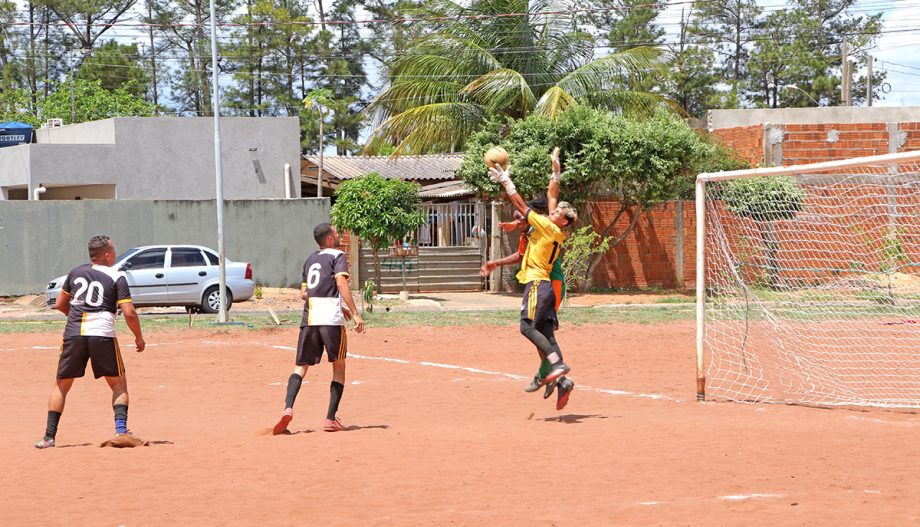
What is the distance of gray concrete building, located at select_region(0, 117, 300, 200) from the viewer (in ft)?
98.0

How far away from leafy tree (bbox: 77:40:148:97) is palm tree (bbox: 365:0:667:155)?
30240 mm

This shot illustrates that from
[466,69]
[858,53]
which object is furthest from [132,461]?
[858,53]

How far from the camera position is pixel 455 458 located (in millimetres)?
7887

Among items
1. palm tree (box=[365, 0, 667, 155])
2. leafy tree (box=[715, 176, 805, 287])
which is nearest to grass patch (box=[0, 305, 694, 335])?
leafy tree (box=[715, 176, 805, 287])

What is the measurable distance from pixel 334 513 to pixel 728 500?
93.9 inches

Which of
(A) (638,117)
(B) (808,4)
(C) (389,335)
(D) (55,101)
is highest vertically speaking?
(B) (808,4)

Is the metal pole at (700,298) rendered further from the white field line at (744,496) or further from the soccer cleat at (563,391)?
the white field line at (744,496)

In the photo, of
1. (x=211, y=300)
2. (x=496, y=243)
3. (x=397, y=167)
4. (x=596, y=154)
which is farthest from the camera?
(x=397, y=167)

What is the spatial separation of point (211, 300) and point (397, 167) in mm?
15027

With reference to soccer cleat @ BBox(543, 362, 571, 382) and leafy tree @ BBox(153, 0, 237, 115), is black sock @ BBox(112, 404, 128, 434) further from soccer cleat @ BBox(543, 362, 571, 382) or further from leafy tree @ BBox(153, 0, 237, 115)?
leafy tree @ BBox(153, 0, 237, 115)

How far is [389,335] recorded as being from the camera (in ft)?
60.1

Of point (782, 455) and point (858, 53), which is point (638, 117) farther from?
point (858, 53)

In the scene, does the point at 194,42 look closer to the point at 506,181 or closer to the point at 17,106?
the point at 17,106

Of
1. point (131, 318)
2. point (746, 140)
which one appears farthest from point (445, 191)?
point (131, 318)
